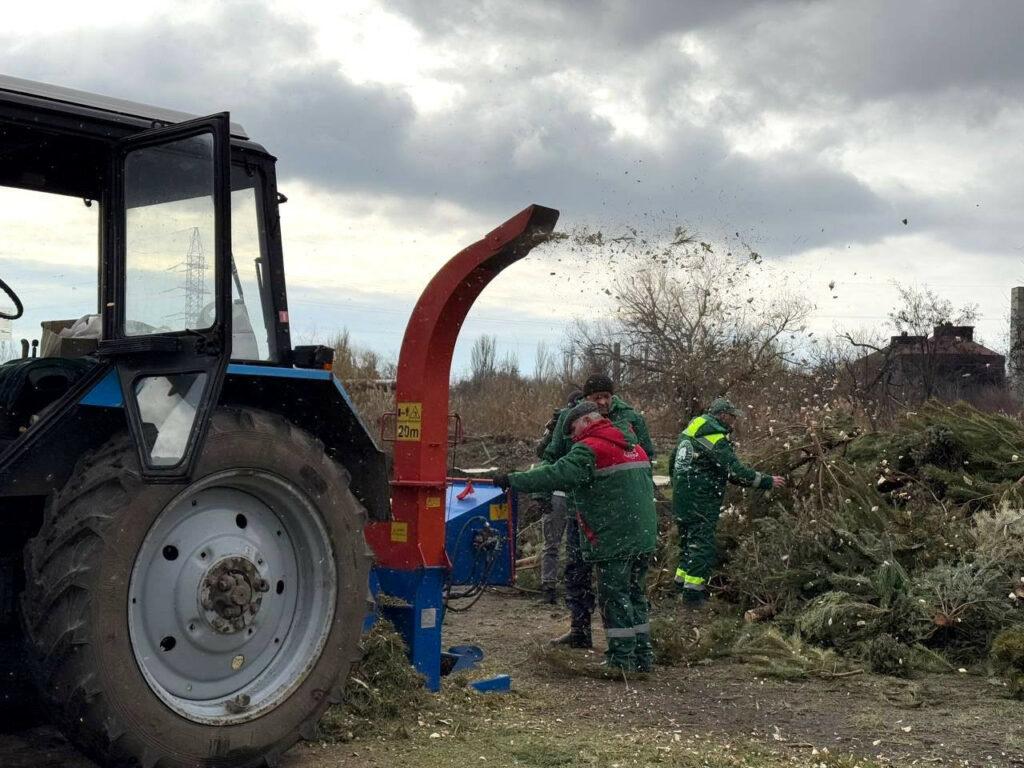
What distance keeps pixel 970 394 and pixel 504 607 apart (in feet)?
64.6

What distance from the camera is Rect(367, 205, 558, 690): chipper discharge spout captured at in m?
5.64

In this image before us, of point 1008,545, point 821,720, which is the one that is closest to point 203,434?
point 821,720

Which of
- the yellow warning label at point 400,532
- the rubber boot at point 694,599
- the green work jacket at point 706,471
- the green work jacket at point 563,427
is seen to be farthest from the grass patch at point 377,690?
the green work jacket at point 706,471

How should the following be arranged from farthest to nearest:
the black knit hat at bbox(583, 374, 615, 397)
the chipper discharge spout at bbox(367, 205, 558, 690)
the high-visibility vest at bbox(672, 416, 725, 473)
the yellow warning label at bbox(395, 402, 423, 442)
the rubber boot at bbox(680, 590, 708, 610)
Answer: the high-visibility vest at bbox(672, 416, 725, 473) < the rubber boot at bbox(680, 590, 708, 610) < the black knit hat at bbox(583, 374, 615, 397) < the yellow warning label at bbox(395, 402, 423, 442) < the chipper discharge spout at bbox(367, 205, 558, 690)

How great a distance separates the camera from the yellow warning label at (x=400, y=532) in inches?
225

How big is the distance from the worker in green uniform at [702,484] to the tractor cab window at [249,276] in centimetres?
541

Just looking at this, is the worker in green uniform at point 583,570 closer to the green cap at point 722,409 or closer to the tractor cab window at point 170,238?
the green cap at point 722,409

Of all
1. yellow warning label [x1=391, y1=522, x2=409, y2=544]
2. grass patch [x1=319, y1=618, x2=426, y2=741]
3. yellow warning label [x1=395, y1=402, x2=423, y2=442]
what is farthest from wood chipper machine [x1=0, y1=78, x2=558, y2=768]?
yellow warning label [x1=391, y1=522, x2=409, y2=544]

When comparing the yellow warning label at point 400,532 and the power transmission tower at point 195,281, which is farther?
the yellow warning label at point 400,532

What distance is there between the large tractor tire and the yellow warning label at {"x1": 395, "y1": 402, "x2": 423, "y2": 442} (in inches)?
43.4

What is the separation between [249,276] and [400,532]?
1.65 metres

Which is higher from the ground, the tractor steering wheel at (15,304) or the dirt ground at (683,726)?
the tractor steering wheel at (15,304)

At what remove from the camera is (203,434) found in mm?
3908

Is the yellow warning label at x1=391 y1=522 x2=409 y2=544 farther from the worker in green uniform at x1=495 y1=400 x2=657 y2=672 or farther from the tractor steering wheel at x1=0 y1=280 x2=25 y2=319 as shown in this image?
the tractor steering wheel at x1=0 y1=280 x2=25 y2=319
